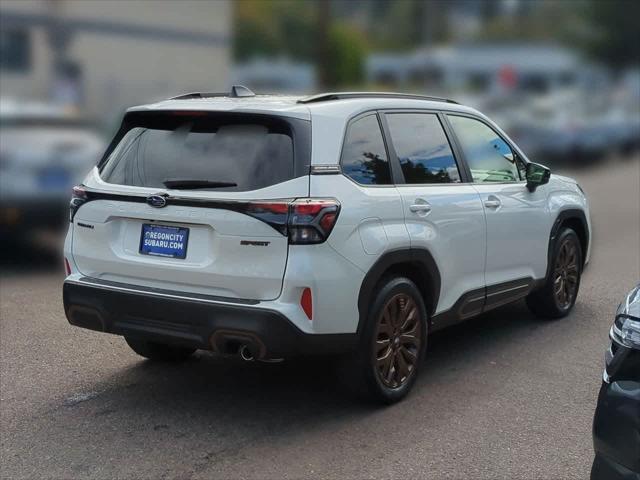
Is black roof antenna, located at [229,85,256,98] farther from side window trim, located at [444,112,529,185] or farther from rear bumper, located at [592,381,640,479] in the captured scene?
rear bumper, located at [592,381,640,479]

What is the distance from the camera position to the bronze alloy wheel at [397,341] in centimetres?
498

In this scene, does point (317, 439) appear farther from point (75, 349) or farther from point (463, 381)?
point (75, 349)

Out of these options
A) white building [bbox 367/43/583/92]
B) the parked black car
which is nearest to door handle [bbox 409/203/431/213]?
the parked black car

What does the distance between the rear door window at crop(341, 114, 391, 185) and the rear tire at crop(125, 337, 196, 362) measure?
173cm

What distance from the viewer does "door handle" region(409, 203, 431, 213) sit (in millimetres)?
5152

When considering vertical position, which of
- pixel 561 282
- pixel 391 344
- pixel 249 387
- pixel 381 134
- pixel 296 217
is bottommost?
pixel 249 387

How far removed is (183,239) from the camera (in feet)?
15.4

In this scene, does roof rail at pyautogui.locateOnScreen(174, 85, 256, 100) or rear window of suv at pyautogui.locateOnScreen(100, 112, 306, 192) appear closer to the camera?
rear window of suv at pyautogui.locateOnScreen(100, 112, 306, 192)

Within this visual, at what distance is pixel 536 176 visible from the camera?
6441 millimetres

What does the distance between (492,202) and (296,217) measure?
2.01 metres

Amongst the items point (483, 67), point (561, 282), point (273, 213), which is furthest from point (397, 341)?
point (483, 67)

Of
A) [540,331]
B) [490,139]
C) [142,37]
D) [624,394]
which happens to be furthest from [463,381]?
[142,37]

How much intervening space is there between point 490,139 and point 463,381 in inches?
74.6

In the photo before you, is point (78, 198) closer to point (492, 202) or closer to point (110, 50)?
point (492, 202)
